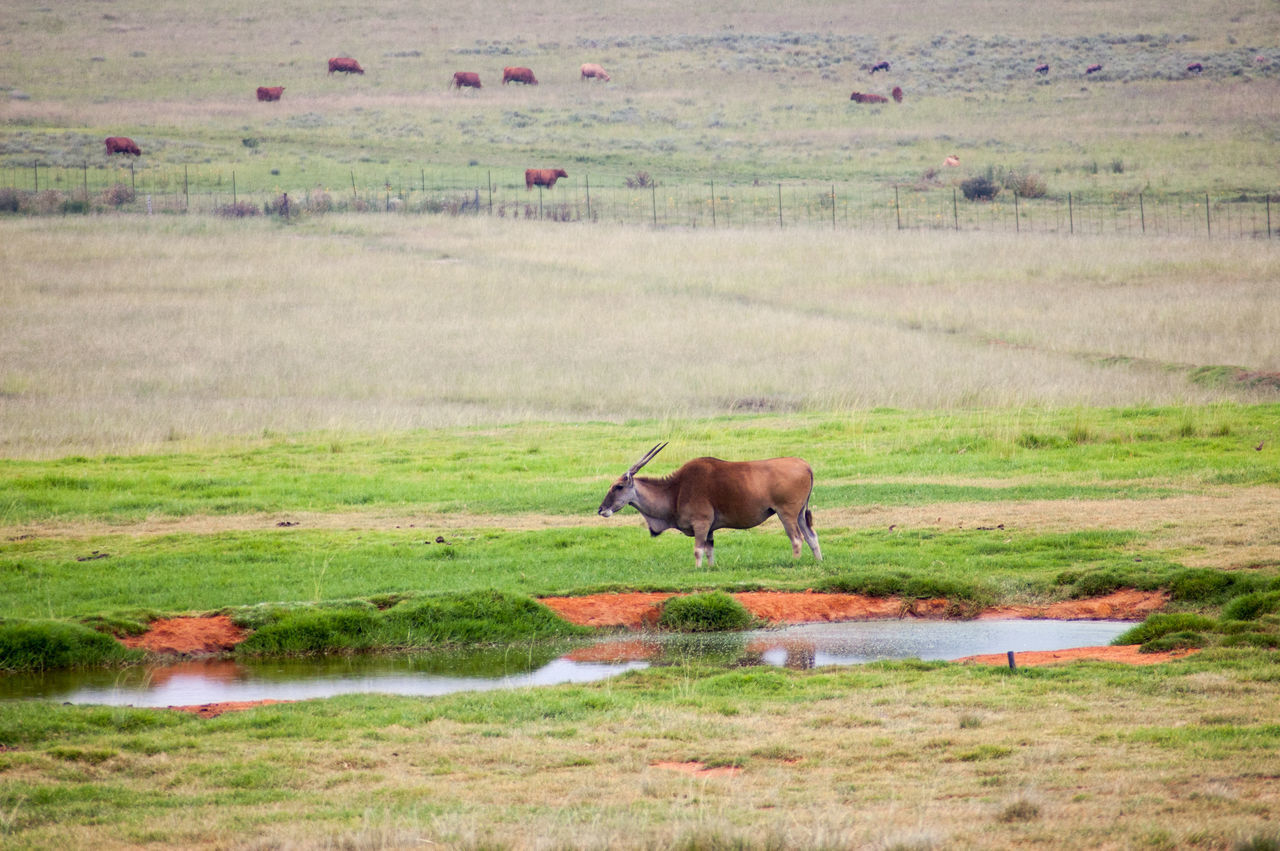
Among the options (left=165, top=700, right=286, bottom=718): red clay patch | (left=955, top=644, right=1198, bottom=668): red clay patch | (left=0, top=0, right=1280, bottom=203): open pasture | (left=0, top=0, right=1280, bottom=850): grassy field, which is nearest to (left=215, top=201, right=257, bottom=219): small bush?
(left=0, top=0, right=1280, bottom=850): grassy field

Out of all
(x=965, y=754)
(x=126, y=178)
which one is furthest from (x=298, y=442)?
(x=126, y=178)

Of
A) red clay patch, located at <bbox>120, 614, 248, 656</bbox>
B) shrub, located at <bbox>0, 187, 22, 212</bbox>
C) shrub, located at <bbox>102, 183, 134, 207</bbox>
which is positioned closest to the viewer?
red clay patch, located at <bbox>120, 614, 248, 656</bbox>

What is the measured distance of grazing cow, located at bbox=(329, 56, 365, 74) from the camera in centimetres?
10081

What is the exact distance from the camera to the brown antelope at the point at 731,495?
16.1m

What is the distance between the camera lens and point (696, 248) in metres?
50.7

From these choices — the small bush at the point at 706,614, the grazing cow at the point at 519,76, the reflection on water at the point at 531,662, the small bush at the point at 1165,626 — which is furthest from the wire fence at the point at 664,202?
the small bush at the point at 706,614

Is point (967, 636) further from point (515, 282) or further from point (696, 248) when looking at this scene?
point (696, 248)

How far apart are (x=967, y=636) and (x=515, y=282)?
33.7 metres

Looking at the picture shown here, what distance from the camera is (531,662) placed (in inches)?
523

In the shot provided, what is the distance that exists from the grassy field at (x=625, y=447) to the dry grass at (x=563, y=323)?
22cm

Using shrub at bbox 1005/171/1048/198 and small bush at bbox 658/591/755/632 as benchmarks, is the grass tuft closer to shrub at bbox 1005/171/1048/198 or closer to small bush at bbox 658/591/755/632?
small bush at bbox 658/591/755/632

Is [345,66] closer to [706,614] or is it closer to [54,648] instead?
[54,648]

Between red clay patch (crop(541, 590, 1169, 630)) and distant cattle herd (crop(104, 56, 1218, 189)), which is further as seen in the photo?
distant cattle herd (crop(104, 56, 1218, 189))

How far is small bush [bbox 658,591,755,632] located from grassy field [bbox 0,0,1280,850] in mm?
1146
